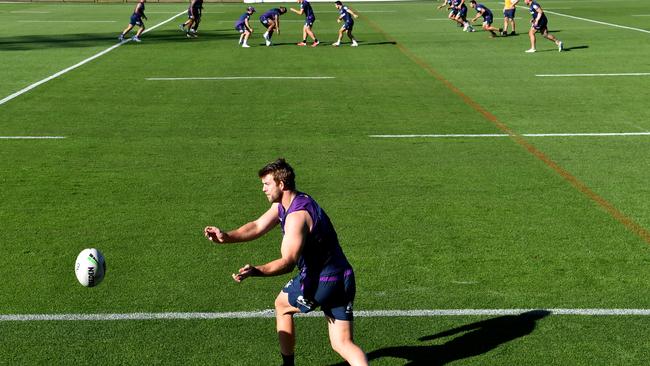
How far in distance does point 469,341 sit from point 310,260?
1822 millimetres

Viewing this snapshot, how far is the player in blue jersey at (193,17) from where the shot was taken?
35219 millimetres

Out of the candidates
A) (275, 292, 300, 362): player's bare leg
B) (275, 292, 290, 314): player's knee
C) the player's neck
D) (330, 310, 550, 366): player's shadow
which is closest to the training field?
(330, 310, 550, 366): player's shadow

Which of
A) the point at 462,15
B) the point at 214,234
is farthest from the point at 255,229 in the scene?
the point at 462,15

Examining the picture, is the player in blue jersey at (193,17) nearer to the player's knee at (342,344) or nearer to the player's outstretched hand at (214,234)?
the player's outstretched hand at (214,234)

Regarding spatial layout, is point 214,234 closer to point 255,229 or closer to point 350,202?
point 255,229

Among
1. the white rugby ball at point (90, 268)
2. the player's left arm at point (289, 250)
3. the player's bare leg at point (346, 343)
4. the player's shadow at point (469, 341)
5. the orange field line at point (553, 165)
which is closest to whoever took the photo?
the player's left arm at point (289, 250)

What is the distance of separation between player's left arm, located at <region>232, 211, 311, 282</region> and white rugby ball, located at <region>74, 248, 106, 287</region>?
5.87 ft

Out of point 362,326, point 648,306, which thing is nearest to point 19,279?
point 362,326

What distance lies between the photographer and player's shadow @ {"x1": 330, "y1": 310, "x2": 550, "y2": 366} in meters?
7.47

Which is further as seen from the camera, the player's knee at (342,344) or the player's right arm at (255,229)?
the player's right arm at (255,229)

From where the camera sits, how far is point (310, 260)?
22.0ft

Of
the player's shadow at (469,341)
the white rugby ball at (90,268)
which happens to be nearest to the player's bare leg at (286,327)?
the player's shadow at (469,341)

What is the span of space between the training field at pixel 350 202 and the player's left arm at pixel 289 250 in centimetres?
124

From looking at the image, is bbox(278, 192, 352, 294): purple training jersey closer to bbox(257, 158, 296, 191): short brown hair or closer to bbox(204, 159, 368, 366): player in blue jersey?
bbox(204, 159, 368, 366): player in blue jersey
